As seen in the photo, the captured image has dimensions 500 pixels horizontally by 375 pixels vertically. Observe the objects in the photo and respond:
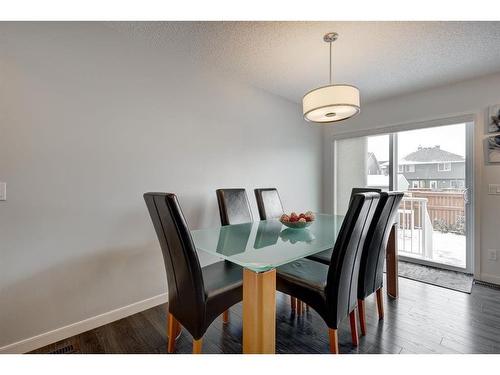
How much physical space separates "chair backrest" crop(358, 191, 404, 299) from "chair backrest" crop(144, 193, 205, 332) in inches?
44.6

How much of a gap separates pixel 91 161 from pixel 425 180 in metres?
3.96

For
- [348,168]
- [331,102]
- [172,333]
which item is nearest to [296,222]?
[331,102]

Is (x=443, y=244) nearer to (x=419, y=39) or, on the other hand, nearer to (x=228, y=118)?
(x=419, y=39)

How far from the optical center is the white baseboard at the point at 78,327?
1489 mm

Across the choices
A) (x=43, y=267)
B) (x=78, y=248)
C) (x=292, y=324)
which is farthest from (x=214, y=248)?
(x=43, y=267)

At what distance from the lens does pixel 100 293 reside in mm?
1820

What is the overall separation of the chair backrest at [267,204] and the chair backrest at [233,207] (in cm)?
20

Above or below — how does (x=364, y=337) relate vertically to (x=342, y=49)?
below

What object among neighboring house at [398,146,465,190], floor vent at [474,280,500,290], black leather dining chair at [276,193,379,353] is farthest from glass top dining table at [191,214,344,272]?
neighboring house at [398,146,465,190]

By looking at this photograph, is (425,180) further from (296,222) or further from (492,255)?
(296,222)

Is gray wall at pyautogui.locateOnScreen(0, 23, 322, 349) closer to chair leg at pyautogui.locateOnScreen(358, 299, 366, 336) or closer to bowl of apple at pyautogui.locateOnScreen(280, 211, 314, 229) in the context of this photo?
bowl of apple at pyautogui.locateOnScreen(280, 211, 314, 229)

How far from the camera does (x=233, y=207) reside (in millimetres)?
2344

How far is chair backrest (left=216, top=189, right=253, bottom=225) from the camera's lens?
225 cm
